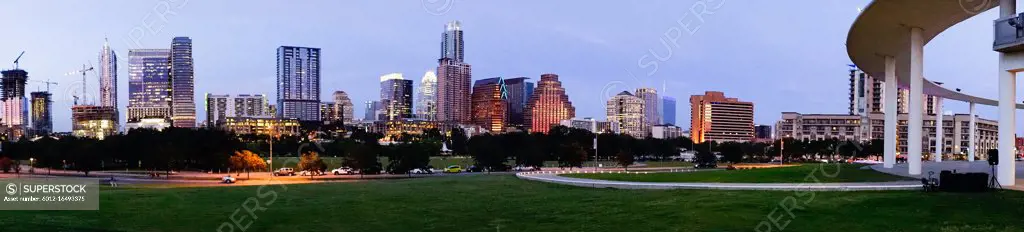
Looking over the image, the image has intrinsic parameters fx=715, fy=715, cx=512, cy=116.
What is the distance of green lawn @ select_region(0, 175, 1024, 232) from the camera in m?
18.0

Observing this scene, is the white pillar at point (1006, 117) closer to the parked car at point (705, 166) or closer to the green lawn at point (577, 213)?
the green lawn at point (577, 213)

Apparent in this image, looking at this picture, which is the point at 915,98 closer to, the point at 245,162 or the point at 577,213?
the point at 577,213

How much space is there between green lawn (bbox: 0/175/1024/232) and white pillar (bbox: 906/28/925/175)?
1275 cm

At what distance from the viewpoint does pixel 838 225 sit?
17.5 metres

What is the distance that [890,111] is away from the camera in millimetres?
45500

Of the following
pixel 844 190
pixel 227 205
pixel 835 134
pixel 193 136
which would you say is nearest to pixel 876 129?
pixel 835 134

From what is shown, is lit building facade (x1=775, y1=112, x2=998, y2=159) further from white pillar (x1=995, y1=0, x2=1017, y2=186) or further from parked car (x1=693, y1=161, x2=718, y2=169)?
white pillar (x1=995, y1=0, x2=1017, y2=186)

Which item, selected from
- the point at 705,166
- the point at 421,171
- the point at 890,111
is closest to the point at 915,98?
the point at 890,111

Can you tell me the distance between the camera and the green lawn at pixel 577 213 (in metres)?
18.0

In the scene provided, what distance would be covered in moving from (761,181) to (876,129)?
589 feet

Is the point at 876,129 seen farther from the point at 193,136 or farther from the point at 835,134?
the point at 193,136

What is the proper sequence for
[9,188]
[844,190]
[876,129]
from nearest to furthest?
1. [844,190]
2. [9,188]
3. [876,129]

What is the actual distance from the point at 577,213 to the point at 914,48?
74.9 feet

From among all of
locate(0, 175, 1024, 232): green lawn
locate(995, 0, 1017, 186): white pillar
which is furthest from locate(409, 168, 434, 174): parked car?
locate(995, 0, 1017, 186): white pillar
